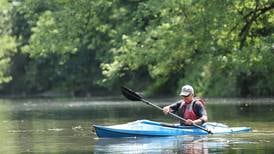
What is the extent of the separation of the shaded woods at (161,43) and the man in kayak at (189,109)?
521 inches

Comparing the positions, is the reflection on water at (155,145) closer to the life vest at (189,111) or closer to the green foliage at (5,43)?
the life vest at (189,111)

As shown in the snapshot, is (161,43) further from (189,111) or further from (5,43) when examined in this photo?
(5,43)

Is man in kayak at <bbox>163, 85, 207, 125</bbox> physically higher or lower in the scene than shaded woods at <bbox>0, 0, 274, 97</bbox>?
lower

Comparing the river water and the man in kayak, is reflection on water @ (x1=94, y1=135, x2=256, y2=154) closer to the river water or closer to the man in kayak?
the river water

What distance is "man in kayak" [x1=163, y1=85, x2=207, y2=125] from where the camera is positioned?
80.6ft

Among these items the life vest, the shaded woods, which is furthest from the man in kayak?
the shaded woods

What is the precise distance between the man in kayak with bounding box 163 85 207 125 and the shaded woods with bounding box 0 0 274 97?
43.4 feet

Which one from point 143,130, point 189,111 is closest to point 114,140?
point 143,130

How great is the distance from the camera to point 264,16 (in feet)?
133

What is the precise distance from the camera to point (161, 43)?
139 ft

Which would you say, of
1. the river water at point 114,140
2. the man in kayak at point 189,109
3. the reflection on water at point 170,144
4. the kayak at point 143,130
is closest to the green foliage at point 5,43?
the river water at point 114,140

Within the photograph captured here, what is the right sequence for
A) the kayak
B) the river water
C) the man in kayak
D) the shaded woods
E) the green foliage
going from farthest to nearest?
1. the green foliage
2. the shaded woods
3. the man in kayak
4. the kayak
5. the river water

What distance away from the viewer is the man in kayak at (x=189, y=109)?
80.6ft

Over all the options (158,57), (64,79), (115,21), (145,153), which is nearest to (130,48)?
(158,57)
